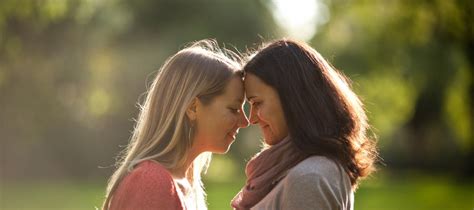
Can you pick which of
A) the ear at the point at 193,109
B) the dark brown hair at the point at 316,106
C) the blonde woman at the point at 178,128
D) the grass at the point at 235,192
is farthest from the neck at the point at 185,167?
the grass at the point at 235,192

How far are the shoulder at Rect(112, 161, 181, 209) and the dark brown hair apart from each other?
585 millimetres

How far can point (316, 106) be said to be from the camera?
147 inches

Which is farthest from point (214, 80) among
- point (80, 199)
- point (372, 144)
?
point (80, 199)

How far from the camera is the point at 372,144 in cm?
405

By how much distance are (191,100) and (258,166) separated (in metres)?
0.43

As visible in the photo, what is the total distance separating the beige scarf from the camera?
3.79 metres

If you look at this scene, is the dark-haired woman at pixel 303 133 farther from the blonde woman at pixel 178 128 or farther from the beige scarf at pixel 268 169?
the blonde woman at pixel 178 128

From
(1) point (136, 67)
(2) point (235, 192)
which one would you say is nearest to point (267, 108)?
(2) point (235, 192)

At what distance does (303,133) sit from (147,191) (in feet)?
2.32

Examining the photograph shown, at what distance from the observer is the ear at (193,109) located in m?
4.12

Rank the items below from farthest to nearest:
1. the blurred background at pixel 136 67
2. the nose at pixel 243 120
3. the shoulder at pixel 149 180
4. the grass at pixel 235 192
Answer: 1. the blurred background at pixel 136 67
2. the grass at pixel 235 192
3. the nose at pixel 243 120
4. the shoulder at pixel 149 180

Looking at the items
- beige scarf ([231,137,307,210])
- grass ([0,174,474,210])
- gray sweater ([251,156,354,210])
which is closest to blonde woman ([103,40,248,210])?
beige scarf ([231,137,307,210])

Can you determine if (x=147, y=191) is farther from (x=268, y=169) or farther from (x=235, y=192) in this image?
(x=235, y=192)

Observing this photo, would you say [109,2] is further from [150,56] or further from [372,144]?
[372,144]
